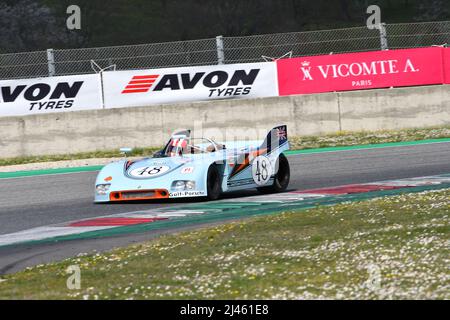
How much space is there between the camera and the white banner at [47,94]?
72.9ft

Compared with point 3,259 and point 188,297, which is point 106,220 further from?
point 188,297

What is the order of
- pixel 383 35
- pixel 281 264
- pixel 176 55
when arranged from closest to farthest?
pixel 281 264, pixel 383 35, pixel 176 55

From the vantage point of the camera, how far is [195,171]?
1369 cm

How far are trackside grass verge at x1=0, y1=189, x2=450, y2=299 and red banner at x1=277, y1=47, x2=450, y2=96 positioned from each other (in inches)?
475

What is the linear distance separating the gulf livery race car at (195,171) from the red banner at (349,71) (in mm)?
7986

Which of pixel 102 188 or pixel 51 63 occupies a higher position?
pixel 51 63

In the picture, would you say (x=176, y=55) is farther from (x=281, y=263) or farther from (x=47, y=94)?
(x=281, y=263)

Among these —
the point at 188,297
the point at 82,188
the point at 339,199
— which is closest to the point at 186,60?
the point at 82,188

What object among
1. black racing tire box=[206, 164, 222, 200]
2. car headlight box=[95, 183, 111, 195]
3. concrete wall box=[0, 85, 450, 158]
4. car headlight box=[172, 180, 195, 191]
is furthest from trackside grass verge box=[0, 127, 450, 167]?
car headlight box=[172, 180, 195, 191]

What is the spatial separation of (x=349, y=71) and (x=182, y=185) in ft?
33.7

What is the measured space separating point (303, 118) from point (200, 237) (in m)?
12.7

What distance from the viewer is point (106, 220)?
12648 mm
